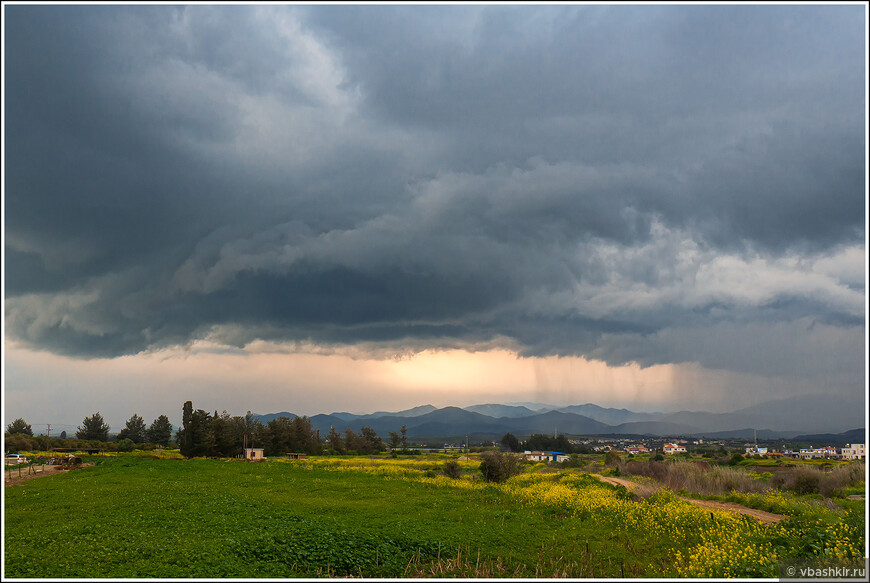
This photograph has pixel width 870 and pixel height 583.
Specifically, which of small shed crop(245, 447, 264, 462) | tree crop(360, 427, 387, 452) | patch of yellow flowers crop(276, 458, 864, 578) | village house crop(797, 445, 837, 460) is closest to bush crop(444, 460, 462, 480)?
patch of yellow flowers crop(276, 458, 864, 578)

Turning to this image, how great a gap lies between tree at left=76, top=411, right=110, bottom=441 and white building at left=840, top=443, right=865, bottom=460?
9397cm

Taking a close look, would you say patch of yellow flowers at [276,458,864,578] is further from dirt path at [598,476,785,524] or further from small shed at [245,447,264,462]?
small shed at [245,447,264,462]

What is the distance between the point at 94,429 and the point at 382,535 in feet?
281

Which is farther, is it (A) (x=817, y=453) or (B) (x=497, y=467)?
(A) (x=817, y=453)

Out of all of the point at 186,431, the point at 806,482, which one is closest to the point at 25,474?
the point at 186,431

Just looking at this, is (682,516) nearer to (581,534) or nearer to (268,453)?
(581,534)

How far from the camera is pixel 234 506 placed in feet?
68.9

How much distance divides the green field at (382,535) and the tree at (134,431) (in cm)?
6531

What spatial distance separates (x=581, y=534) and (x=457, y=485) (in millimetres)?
17559

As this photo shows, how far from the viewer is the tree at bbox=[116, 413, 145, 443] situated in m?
85.4

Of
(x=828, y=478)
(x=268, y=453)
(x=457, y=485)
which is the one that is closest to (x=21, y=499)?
(x=457, y=485)

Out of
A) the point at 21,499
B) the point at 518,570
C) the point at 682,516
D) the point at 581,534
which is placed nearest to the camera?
the point at 518,570

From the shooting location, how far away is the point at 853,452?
40.0 metres

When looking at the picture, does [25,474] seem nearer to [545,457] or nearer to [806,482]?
[806,482]
